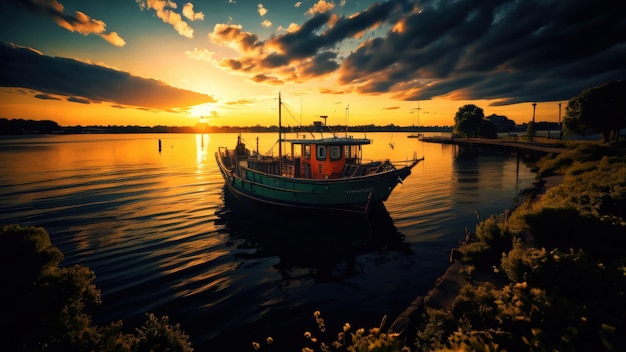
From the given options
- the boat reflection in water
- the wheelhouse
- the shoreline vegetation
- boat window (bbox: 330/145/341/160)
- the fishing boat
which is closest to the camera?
the shoreline vegetation

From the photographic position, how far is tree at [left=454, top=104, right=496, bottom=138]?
310 ft

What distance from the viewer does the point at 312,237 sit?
630 inches

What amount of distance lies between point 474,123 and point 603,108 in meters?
53.7

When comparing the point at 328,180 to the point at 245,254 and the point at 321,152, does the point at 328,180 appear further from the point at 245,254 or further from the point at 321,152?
the point at 245,254

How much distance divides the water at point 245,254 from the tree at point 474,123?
8016 cm

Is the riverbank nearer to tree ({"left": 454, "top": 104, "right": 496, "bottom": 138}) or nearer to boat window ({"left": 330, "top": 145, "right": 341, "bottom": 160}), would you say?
boat window ({"left": 330, "top": 145, "right": 341, "bottom": 160})

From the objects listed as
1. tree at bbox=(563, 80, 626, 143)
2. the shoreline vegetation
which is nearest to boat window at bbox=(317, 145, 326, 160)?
the shoreline vegetation

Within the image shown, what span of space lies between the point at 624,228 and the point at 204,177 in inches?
1572

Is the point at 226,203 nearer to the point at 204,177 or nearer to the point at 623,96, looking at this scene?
the point at 204,177

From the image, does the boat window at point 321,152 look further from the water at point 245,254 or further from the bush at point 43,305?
the bush at point 43,305

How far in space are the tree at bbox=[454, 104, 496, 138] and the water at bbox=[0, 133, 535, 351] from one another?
3156 inches

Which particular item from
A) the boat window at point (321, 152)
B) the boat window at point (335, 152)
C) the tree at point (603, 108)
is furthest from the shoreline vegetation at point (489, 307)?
the tree at point (603, 108)

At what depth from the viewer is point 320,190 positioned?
57.9 ft

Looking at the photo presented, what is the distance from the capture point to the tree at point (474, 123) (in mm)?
94625
